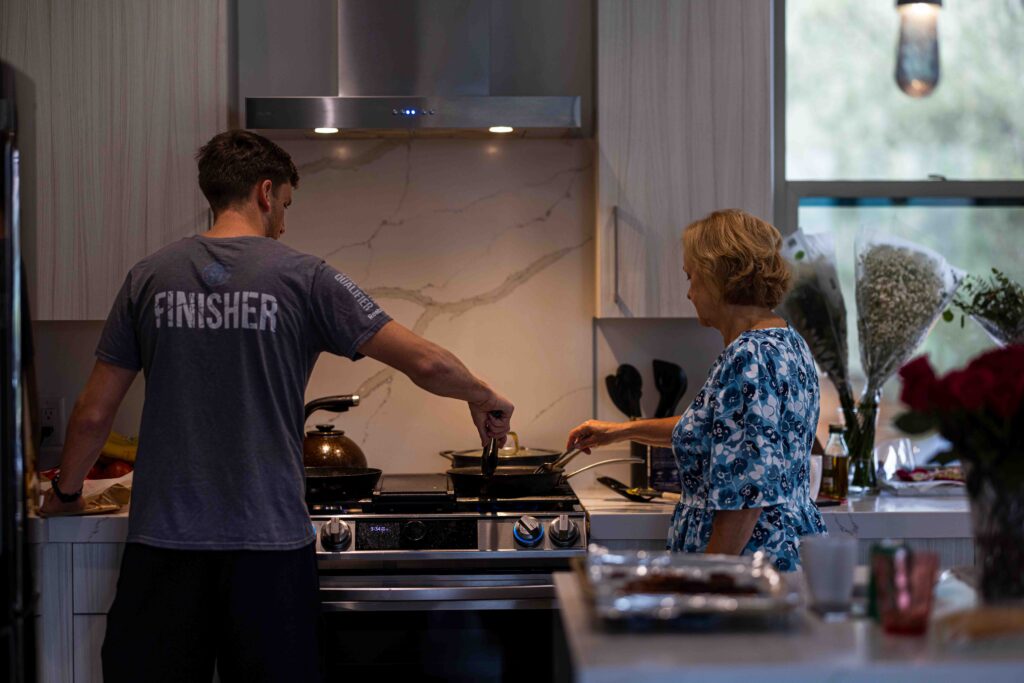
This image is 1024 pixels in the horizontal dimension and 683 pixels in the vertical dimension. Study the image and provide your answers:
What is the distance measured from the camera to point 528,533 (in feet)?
8.16

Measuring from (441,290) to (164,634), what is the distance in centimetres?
134

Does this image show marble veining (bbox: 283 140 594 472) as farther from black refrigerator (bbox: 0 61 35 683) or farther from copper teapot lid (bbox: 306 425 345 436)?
black refrigerator (bbox: 0 61 35 683)

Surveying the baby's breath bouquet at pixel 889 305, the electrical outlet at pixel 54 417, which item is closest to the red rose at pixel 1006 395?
the baby's breath bouquet at pixel 889 305

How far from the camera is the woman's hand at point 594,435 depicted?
8.73ft

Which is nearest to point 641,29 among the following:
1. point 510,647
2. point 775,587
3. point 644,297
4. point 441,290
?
point 644,297

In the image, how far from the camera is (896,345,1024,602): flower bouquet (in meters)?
1.39

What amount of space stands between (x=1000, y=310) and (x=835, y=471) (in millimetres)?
663

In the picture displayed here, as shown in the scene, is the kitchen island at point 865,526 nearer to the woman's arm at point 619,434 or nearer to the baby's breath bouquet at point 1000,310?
the woman's arm at point 619,434

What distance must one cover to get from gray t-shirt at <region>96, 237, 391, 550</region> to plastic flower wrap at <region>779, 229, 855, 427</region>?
57.3 inches

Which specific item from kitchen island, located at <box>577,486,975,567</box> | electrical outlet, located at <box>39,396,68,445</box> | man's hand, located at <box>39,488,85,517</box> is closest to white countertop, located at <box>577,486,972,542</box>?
kitchen island, located at <box>577,486,975,567</box>

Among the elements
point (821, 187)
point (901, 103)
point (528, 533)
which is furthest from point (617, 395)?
point (901, 103)

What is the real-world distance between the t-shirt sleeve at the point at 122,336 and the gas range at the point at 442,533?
0.56 m

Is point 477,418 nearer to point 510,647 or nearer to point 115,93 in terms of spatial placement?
point 510,647

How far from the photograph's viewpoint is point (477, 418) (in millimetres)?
2516
